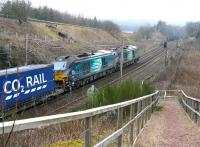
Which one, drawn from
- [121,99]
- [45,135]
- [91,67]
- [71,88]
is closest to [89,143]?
[45,135]

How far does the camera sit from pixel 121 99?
16953mm

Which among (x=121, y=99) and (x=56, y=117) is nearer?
(x=56, y=117)

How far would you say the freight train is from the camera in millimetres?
23656

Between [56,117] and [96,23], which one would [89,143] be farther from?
[96,23]

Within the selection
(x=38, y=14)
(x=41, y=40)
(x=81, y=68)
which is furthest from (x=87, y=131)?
(x=38, y=14)

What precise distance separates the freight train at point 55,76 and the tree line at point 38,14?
26.1 m

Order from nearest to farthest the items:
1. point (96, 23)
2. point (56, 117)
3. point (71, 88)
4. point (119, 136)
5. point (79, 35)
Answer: point (56, 117)
point (119, 136)
point (71, 88)
point (79, 35)
point (96, 23)

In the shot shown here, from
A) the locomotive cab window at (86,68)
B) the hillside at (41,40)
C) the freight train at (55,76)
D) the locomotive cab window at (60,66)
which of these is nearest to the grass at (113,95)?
the freight train at (55,76)

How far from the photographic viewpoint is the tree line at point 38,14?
3120 inches

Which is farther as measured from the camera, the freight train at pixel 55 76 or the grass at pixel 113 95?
the freight train at pixel 55 76

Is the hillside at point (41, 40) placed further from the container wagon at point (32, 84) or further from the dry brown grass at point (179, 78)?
the dry brown grass at point (179, 78)

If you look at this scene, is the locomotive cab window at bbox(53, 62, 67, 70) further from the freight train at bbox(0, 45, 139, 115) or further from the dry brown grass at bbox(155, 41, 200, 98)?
the dry brown grass at bbox(155, 41, 200, 98)

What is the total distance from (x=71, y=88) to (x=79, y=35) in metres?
66.0

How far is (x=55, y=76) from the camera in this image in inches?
1521
